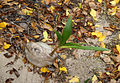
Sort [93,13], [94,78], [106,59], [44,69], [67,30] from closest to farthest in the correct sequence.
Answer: [67,30] → [44,69] → [94,78] → [106,59] → [93,13]

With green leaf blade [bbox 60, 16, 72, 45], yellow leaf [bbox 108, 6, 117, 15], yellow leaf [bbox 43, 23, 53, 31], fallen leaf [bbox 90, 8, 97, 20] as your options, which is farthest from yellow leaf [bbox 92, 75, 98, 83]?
yellow leaf [bbox 108, 6, 117, 15]

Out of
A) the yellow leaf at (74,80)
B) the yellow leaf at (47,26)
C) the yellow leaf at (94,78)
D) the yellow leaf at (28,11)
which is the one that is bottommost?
the yellow leaf at (94,78)

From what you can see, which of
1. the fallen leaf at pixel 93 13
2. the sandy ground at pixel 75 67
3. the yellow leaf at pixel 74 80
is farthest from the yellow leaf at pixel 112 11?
the yellow leaf at pixel 74 80

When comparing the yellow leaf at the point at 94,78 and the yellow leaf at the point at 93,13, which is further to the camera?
the yellow leaf at the point at 93,13

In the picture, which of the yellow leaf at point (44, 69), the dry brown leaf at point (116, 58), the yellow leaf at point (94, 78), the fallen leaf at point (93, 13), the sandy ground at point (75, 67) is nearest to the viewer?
the sandy ground at point (75, 67)

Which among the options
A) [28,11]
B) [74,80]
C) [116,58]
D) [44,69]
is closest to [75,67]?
[74,80]

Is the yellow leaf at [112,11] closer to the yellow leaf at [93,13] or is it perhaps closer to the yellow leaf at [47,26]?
the yellow leaf at [93,13]

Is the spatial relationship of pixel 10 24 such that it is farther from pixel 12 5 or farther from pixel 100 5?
pixel 100 5

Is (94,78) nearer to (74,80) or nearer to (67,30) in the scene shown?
(74,80)

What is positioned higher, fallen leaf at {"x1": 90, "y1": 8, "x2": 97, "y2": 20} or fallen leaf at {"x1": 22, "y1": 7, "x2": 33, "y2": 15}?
fallen leaf at {"x1": 22, "y1": 7, "x2": 33, "y2": 15}

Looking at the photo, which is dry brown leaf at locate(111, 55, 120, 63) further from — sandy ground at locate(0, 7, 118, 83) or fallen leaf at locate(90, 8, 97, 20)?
fallen leaf at locate(90, 8, 97, 20)

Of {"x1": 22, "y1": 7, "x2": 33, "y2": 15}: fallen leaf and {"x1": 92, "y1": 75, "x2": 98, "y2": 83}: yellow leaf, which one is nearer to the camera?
{"x1": 92, "y1": 75, "x2": 98, "y2": 83}: yellow leaf
